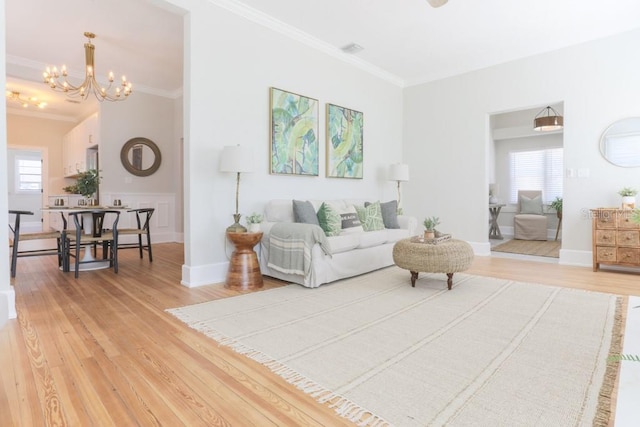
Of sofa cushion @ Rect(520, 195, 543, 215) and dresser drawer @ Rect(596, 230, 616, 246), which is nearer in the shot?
dresser drawer @ Rect(596, 230, 616, 246)

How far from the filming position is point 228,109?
151 inches

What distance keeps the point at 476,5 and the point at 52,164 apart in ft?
31.6

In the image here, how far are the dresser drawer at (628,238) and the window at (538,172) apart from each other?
3900 millimetres

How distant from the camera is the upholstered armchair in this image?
7184 millimetres

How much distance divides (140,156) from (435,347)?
6389 millimetres

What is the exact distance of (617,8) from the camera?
12.9ft

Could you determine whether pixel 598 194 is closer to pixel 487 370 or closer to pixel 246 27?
pixel 487 370

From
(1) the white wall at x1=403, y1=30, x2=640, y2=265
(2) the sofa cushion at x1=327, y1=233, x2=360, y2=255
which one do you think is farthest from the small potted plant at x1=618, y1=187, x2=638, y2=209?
(2) the sofa cushion at x1=327, y1=233, x2=360, y2=255

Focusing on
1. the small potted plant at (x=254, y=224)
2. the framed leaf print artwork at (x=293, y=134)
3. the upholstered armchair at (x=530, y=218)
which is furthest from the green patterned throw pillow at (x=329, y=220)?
the upholstered armchair at (x=530, y=218)

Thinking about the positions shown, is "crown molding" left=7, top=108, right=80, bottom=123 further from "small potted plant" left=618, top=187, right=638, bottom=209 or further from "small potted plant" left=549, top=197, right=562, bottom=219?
"small potted plant" left=549, top=197, right=562, bottom=219

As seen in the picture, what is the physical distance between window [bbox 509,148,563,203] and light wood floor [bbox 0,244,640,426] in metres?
5.11

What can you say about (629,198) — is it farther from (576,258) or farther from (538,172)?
(538,172)

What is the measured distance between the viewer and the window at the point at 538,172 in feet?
24.9

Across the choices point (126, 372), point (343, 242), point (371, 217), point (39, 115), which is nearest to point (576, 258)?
point (371, 217)
